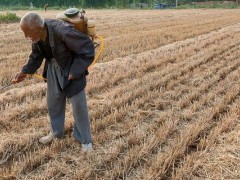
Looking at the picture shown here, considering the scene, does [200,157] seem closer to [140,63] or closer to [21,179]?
[21,179]

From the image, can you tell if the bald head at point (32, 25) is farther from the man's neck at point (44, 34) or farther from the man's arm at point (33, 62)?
the man's arm at point (33, 62)

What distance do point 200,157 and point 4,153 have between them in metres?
2.20

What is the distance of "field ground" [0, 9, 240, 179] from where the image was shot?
390cm

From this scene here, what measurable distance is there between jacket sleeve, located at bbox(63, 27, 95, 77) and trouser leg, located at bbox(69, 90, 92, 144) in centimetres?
36

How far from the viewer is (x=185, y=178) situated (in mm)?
3736

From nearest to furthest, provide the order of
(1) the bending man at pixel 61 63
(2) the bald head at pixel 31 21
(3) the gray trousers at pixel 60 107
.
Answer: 1. (2) the bald head at pixel 31 21
2. (1) the bending man at pixel 61 63
3. (3) the gray trousers at pixel 60 107

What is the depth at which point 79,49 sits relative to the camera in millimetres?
3719

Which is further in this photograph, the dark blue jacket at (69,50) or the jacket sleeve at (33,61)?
the jacket sleeve at (33,61)

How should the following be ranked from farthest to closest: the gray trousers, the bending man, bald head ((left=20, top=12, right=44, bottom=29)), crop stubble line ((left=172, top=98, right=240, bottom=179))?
the gray trousers
crop stubble line ((left=172, top=98, right=240, bottom=179))
the bending man
bald head ((left=20, top=12, right=44, bottom=29))

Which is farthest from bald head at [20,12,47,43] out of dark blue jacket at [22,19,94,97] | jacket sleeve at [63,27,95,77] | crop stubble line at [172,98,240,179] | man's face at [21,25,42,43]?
crop stubble line at [172,98,240,179]

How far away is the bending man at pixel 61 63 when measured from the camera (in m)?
3.68

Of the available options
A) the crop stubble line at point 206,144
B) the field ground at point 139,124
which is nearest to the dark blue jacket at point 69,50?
the field ground at point 139,124

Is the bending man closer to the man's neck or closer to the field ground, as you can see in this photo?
the man's neck

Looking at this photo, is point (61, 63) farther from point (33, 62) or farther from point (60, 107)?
point (60, 107)
